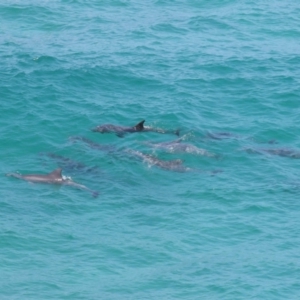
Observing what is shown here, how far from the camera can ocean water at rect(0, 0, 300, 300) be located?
24.6 meters

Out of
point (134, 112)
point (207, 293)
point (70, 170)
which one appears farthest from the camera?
point (134, 112)

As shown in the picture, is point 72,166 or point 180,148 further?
point 180,148

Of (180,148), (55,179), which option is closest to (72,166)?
(55,179)

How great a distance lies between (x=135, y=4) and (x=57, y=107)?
1937 cm

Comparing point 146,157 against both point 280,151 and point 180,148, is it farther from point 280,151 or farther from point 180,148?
point 280,151

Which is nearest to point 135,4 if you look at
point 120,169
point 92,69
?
point 92,69

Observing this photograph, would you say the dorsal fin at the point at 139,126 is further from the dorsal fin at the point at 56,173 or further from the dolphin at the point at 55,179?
the dorsal fin at the point at 56,173

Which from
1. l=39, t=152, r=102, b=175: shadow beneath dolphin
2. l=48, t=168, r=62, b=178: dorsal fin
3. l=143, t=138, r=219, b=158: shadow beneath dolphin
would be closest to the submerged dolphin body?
l=143, t=138, r=219, b=158: shadow beneath dolphin

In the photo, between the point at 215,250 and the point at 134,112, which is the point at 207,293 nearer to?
the point at 215,250

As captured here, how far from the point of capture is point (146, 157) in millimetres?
31984

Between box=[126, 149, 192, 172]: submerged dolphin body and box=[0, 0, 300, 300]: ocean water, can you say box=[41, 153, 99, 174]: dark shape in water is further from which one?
box=[126, 149, 192, 172]: submerged dolphin body

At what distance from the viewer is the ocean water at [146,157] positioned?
2461 centimetres

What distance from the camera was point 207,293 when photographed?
2348 centimetres

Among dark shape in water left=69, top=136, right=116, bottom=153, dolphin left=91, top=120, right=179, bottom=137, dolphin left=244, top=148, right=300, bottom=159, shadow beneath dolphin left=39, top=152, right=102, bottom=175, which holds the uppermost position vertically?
dolphin left=91, top=120, right=179, bottom=137
